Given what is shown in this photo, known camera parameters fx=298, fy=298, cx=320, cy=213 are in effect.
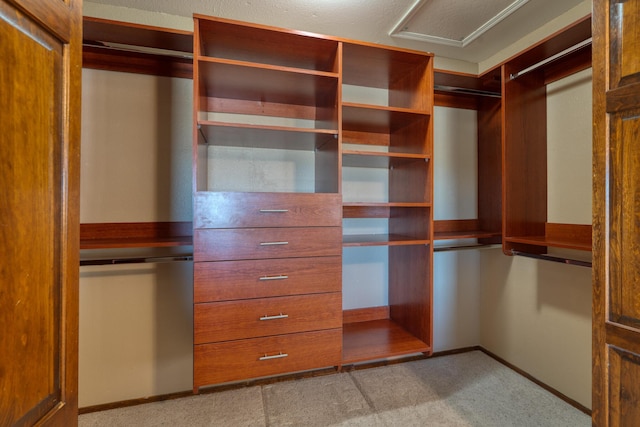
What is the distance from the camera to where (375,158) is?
6.12 ft

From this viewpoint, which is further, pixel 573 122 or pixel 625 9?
pixel 573 122

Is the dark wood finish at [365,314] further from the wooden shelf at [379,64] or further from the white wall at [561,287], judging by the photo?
the wooden shelf at [379,64]

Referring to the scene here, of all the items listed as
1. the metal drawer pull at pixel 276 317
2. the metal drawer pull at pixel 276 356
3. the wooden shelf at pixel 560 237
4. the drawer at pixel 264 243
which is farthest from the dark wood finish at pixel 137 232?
the wooden shelf at pixel 560 237

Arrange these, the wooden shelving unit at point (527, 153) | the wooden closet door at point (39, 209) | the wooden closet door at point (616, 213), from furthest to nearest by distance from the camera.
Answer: the wooden shelving unit at point (527, 153) → the wooden closet door at point (616, 213) → the wooden closet door at point (39, 209)

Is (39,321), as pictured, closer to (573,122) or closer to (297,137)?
(297,137)

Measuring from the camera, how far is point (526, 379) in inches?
79.2

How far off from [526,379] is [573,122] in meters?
1.68

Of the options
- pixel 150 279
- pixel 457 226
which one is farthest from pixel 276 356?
pixel 457 226

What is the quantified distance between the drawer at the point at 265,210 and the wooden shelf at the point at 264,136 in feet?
1.12

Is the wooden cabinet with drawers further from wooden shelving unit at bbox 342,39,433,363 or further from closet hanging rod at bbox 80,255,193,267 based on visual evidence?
closet hanging rod at bbox 80,255,193,267

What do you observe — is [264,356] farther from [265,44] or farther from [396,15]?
[396,15]

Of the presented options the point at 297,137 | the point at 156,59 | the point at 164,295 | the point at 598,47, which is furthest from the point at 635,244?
the point at 156,59

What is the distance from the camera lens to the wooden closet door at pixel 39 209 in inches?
21.8

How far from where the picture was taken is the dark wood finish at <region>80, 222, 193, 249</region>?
5.60ft
